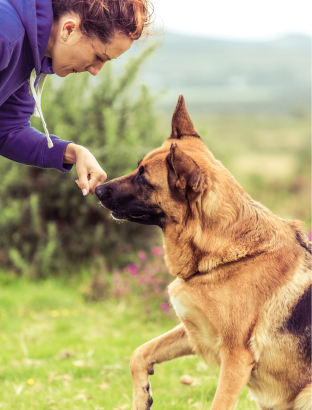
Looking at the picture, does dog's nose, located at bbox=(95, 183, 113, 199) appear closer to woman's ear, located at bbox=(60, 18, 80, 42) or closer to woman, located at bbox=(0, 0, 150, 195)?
woman, located at bbox=(0, 0, 150, 195)

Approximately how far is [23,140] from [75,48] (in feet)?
2.43

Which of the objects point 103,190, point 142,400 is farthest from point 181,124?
point 142,400

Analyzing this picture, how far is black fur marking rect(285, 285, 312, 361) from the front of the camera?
2488mm

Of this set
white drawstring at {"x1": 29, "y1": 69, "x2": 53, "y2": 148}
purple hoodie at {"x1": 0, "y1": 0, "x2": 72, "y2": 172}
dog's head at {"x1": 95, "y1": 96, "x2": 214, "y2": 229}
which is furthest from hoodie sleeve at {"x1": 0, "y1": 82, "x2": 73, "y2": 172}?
dog's head at {"x1": 95, "y1": 96, "x2": 214, "y2": 229}

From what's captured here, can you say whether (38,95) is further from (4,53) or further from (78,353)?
(78,353)

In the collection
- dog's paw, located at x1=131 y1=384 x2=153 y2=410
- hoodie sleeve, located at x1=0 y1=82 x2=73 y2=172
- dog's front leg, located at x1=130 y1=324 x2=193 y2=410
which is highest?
hoodie sleeve, located at x1=0 y1=82 x2=73 y2=172

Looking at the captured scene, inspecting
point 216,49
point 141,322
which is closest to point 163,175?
point 141,322

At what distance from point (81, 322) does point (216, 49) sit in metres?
121

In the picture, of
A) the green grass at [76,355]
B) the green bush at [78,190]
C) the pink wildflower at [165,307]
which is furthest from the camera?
the green bush at [78,190]

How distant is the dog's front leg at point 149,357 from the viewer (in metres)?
2.85

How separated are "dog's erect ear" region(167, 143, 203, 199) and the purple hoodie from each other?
0.77m

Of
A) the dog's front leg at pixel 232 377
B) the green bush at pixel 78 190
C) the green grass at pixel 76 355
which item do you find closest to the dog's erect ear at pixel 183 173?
the dog's front leg at pixel 232 377

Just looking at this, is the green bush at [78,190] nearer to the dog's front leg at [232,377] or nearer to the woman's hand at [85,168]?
the woman's hand at [85,168]

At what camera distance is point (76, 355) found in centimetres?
430
